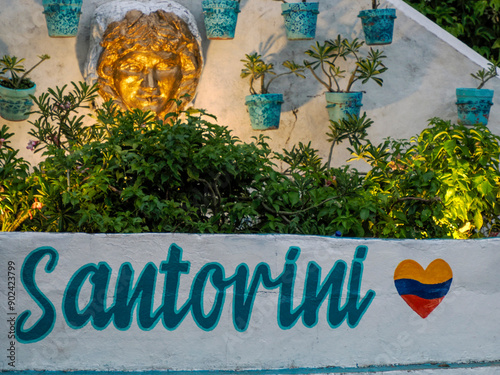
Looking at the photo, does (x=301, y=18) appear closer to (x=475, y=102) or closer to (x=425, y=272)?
(x=475, y=102)

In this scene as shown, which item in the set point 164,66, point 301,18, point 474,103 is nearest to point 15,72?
point 164,66

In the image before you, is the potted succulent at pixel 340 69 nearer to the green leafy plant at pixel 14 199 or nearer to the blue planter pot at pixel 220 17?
the blue planter pot at pixel 220 17

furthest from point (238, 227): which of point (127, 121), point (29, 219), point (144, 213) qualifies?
point (29, 219)

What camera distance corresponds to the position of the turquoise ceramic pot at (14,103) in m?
5.34

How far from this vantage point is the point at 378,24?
5.68 metres

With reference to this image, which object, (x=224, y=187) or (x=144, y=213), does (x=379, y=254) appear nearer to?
(x=224, y=187)

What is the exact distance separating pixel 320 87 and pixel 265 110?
0.57m

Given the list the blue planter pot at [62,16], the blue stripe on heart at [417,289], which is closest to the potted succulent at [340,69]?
the blue planter pot at [62,16]

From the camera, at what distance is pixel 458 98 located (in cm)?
585

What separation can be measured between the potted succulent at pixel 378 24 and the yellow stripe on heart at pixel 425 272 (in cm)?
211

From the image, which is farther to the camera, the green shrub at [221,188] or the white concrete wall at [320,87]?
the white concrete wall at [320,87]

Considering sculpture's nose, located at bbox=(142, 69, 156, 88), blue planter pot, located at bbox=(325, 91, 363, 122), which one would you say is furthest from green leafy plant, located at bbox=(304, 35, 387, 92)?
sculpture's nose, located at bbox=(142, 69, 156, 88)

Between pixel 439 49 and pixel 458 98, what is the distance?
1.40 feet

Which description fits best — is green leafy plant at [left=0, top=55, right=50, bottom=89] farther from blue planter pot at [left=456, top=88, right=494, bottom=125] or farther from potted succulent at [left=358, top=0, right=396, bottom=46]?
blue planter pot at [left=456, top=88, right=494, bottom=125]
